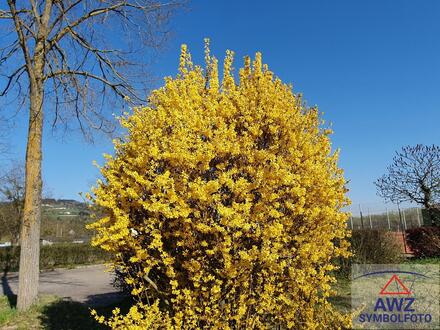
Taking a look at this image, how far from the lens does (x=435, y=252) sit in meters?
12.2

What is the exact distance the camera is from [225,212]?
3.42 metres

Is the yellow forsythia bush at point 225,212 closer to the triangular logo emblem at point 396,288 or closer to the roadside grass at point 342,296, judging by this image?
the triangular logo emblem at point 396,288

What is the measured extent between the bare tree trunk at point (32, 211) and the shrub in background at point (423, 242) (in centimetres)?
1109

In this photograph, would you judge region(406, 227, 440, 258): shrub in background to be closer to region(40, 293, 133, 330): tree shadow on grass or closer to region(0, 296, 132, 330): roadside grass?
region(40, 293, 133, 330): tree shadow on grass

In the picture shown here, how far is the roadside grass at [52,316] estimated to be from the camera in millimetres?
6855

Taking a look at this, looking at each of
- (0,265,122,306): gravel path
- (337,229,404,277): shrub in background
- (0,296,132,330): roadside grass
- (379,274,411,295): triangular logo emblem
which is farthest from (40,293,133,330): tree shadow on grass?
(337,229,404,277): shrub in background

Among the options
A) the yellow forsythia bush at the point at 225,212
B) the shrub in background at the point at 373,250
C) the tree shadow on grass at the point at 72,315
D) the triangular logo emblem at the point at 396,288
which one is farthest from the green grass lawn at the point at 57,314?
the yellow forsythia bush at the point at 225,212

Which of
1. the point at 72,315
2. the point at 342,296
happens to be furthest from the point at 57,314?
the point at 342,296

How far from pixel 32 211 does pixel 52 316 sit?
228 cm

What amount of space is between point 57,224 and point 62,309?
3474cm

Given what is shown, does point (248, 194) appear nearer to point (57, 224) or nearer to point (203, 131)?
point (203, 131)

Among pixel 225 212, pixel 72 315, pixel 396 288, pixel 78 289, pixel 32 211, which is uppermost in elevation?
pixel 32 211

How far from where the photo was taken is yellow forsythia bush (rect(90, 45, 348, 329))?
12.1 ft

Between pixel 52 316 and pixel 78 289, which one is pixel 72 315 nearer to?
pixel 52 316
